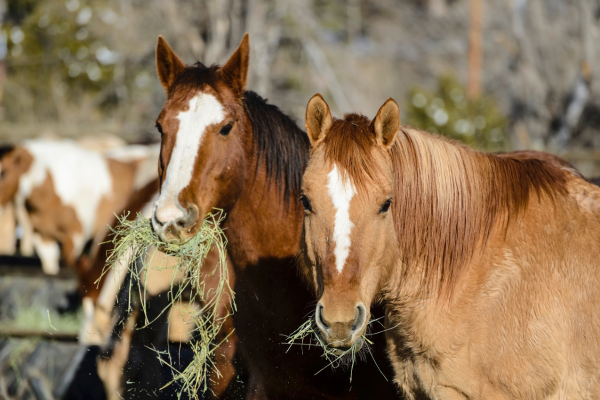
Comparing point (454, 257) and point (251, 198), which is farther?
point (251, 198)

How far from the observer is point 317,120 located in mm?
2424

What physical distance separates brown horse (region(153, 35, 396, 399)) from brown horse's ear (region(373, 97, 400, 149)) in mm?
986

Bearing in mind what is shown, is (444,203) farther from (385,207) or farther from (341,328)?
(341,328)

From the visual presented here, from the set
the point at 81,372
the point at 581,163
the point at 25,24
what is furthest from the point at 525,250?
the point at 25,24

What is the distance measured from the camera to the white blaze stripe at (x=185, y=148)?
268 cm

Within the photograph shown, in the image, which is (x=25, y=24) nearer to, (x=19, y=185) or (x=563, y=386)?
(x=19, y=185)

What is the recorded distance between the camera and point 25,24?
13.4 m

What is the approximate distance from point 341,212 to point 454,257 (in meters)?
0.70

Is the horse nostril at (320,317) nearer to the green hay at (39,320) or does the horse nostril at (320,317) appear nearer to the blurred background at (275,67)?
the green hay at (39,320)

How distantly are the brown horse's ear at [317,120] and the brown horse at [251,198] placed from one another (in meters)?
0.73

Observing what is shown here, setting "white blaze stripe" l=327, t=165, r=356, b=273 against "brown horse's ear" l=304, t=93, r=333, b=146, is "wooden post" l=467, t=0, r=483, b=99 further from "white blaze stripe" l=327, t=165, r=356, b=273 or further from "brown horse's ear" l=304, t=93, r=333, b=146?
"white blaze stripe" l=327, t=165, r=356, b=273

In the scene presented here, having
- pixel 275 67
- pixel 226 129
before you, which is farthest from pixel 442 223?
pixel 275 67

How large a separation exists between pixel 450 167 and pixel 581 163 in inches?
337

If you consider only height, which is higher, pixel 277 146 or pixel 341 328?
pixel 277 146
